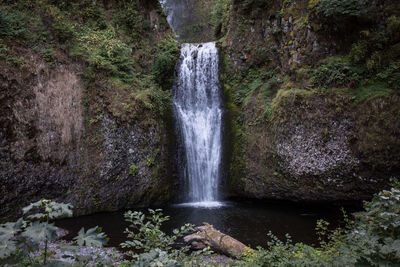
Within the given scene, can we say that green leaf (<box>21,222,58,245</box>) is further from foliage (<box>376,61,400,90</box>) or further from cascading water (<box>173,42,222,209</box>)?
foliage (<box>376,61,400,90</box>)

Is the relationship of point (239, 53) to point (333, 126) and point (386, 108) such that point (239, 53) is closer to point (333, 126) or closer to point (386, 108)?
point (333, 126)

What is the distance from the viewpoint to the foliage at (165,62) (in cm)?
1194

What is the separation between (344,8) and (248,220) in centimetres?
812

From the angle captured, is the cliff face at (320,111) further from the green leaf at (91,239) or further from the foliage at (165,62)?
the green leaf at (91,239)

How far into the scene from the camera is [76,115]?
8.52m

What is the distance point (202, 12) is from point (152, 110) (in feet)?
61.7

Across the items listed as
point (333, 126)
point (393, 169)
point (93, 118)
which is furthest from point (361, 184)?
point (93, 118)

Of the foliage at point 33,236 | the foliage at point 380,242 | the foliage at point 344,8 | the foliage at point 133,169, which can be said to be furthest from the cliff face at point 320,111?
the foliage at point 33,236

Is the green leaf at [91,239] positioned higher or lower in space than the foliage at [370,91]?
lower

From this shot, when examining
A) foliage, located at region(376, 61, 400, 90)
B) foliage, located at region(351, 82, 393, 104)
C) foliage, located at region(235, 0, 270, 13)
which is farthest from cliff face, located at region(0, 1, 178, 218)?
foliage, located at region(376, 61, 400, 90)

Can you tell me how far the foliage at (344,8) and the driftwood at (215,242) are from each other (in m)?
8.31

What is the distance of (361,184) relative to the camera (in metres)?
7.73

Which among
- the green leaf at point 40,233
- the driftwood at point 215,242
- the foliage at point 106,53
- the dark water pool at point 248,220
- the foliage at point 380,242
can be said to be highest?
the foliage at point 106,53

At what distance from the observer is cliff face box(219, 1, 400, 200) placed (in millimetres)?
7613
